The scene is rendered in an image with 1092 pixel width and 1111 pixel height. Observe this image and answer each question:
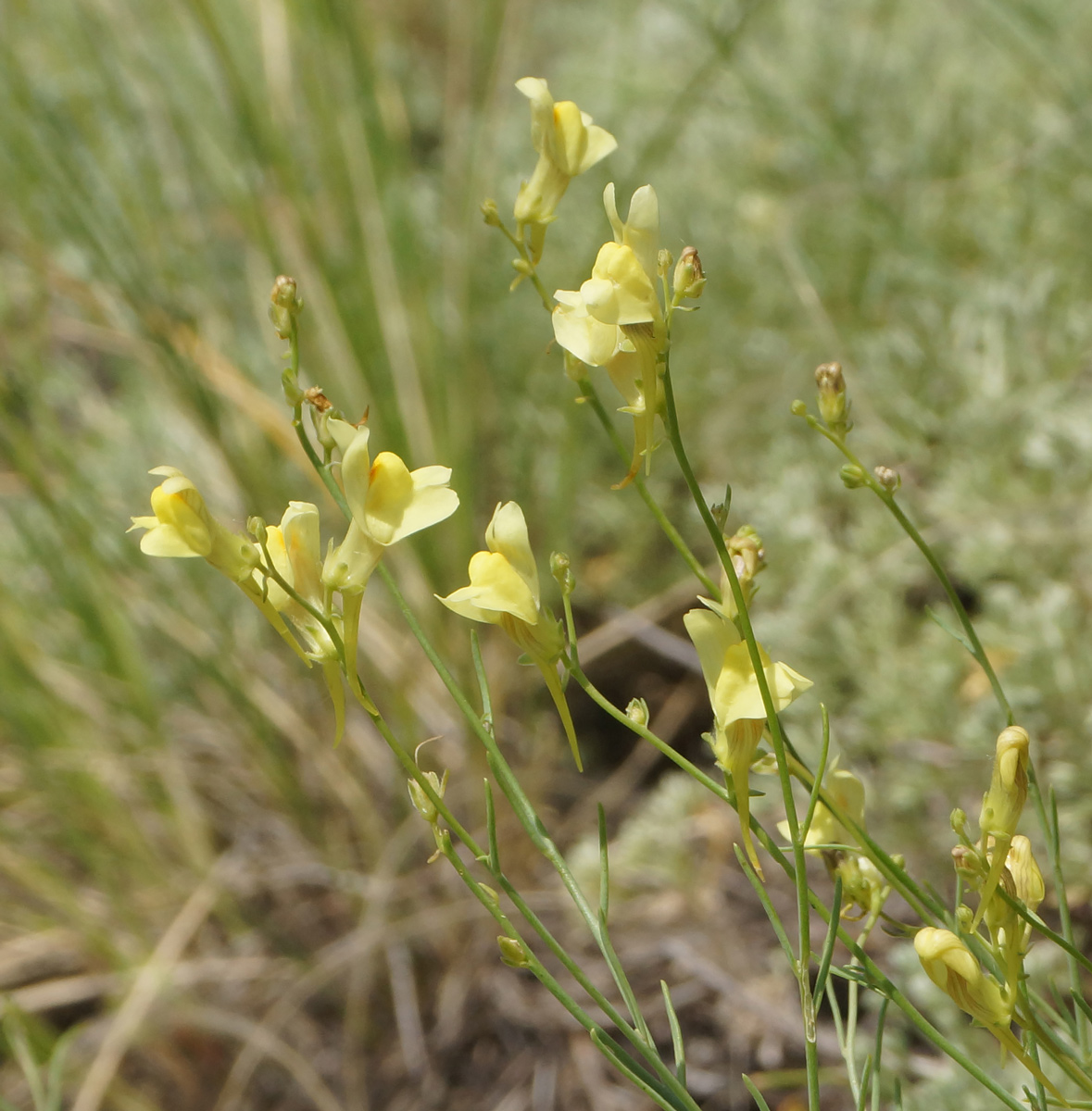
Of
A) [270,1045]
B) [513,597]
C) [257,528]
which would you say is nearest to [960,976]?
[513,597]

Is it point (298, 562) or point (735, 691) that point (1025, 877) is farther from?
point (298, 562)

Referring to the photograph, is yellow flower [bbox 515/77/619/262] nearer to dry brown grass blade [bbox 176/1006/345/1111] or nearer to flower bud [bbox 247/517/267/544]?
flower bud [bbox 247/517/267/544]

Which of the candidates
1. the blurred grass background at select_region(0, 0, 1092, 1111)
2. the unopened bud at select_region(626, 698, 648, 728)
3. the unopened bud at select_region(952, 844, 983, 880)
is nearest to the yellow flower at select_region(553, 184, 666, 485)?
the unopened bud at select_region(626, 698, 648, 728)

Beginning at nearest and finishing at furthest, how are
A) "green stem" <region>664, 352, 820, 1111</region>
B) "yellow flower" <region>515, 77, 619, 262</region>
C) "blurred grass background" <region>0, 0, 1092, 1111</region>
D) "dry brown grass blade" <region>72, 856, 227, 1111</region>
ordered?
"green stem" <region>664, 352, 820, 1111</region>
"yellow flower" <region>515, 77, 619, 262</region>
"dry brown grass blade" <region>72, 856, 227, 1111</region>
"blurred grass background" <region>0, 0, 1092, 1111</region>

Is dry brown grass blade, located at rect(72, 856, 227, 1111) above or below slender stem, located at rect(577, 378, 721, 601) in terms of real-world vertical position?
below

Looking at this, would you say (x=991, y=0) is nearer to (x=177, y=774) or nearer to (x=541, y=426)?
(x=541, y=426)
